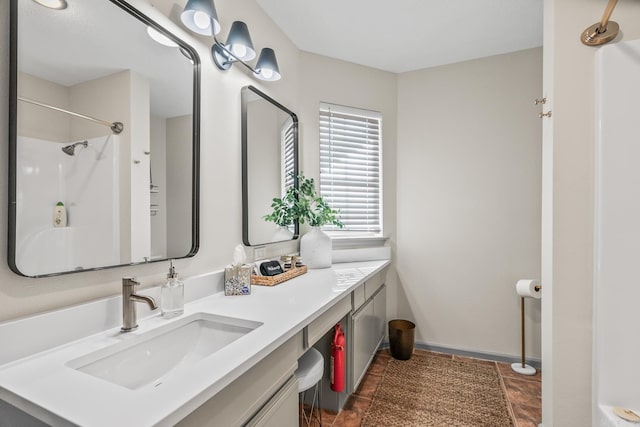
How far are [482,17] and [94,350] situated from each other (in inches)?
107

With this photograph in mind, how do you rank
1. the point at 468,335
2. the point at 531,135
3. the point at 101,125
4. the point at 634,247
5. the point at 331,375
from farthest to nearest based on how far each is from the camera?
1. the point at 468,335
2. the point at 531,135
3. the point at 331,375
4. the point at 634,247
5. the point at 101,125

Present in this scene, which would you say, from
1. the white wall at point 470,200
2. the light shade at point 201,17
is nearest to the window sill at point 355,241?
the white wall at point 470,200

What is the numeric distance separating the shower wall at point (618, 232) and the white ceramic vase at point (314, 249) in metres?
1.50

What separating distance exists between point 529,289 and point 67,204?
8.83ft

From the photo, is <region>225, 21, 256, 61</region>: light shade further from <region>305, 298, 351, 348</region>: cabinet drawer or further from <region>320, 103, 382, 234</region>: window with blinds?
<region>305, 298, 351, 348</region>: cabinet drawer

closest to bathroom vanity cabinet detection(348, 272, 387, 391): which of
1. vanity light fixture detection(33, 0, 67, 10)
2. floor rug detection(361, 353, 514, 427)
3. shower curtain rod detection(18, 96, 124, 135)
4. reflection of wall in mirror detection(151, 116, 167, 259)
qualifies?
floor rug detection(361, 353, 514, 427)

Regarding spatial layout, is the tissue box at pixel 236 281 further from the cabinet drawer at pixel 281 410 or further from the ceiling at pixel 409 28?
the ceiling at pixel 409 28

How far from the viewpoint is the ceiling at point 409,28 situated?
1966 millimetres

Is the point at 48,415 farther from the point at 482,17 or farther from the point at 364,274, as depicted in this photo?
the point at 482,17

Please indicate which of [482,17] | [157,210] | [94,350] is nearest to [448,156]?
[482,17]

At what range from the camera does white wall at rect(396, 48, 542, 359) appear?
2.44 m

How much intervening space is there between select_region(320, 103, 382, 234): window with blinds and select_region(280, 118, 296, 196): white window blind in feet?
1.18

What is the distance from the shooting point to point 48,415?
0.60 m

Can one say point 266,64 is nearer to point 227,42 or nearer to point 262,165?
point 227,42
